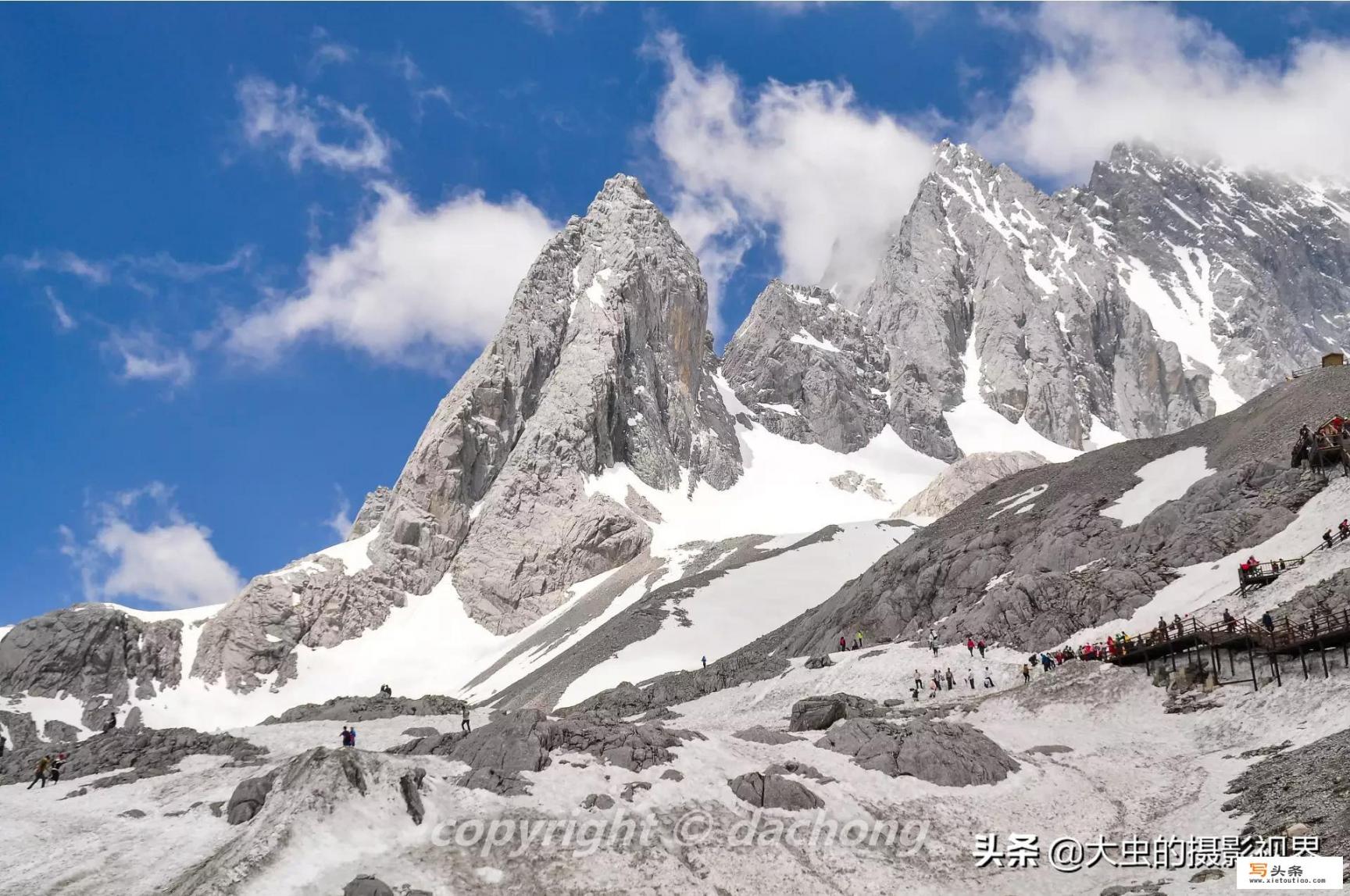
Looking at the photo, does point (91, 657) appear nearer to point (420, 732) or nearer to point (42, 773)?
point (420, 732)

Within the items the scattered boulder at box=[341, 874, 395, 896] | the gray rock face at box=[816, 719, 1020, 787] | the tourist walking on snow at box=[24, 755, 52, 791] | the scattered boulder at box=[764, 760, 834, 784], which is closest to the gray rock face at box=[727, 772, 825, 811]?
the scattered boulder at box=[764, 760, 834, 784]

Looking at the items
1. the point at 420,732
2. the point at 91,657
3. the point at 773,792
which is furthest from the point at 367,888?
the point at 91,657

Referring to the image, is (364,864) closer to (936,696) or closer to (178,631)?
(936,696)

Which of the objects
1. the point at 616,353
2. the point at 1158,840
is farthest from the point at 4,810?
the point at 616,353

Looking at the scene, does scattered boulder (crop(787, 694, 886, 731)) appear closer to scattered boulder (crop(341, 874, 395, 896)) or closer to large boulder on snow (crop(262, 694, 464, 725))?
scattered boulder (crop(341, 874, 395, 896))

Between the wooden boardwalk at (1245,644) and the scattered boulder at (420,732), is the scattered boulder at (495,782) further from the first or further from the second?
the wooden boardwalk at (1245,644)

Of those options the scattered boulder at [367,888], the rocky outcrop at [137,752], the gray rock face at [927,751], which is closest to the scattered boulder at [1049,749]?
the gray rock face at [927,751]
